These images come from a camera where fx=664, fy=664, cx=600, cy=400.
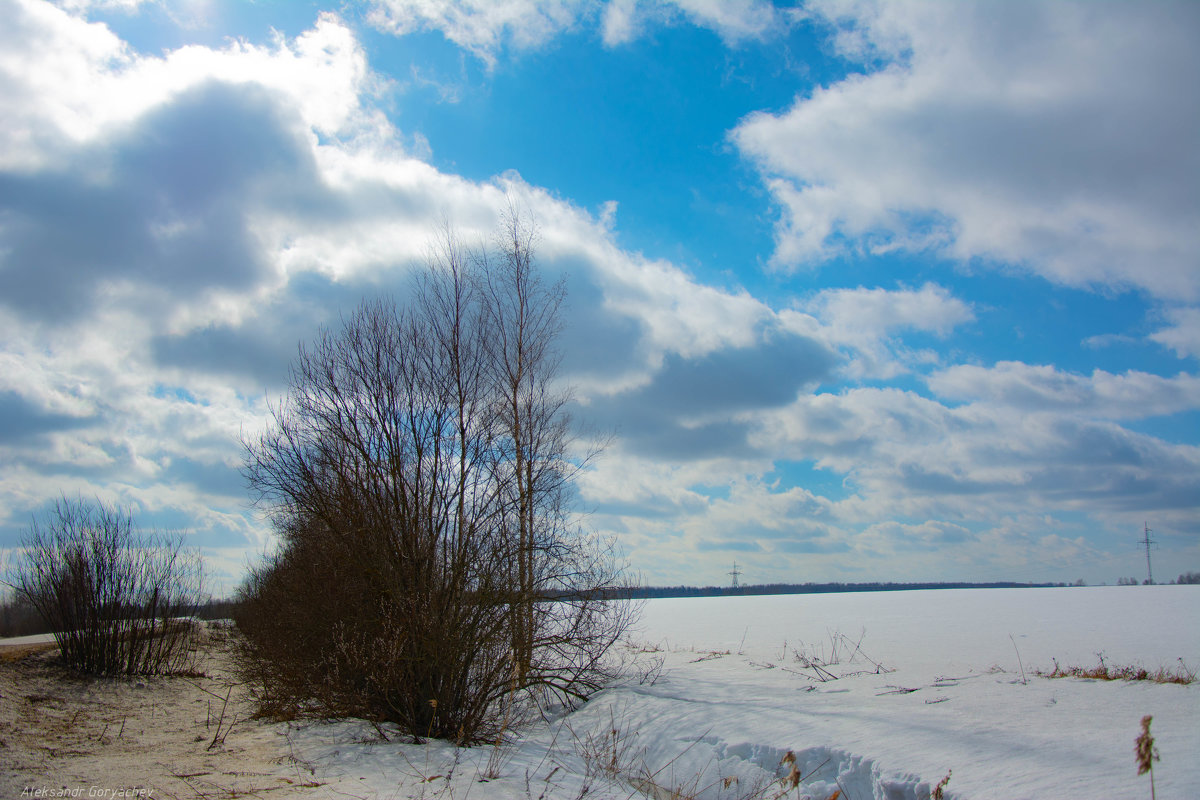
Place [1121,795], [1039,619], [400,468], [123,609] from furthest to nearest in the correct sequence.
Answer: [1039,619] → [123,609] → [400,468] → [1121,795]

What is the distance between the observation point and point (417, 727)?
9.17m

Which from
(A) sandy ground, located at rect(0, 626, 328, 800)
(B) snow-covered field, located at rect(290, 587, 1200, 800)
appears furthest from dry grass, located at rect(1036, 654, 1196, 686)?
(A) sandy ground, located at rect(0, 626, 328, 800)

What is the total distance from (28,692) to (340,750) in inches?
420

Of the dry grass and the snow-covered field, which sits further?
the dry grass

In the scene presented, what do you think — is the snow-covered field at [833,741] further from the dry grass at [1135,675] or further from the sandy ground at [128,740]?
the sandy ground at [128,740]

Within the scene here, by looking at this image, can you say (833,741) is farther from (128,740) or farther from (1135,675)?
(128,740)

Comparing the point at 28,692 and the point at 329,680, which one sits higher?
the point at 329,680

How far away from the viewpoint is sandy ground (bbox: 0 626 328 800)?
6.63 m

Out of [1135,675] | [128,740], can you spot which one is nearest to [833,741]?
[1135,675]

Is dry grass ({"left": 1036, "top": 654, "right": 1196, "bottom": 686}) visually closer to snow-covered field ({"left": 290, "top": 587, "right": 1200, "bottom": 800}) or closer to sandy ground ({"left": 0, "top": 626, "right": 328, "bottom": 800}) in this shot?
snow-covered field ({"left": 290, "top": 587, "right": 1200, "bottom": 800})

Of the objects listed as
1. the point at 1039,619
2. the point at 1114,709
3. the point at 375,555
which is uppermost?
the point at 375,555

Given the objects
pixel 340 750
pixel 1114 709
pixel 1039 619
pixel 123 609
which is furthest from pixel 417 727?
pixel 1039 619

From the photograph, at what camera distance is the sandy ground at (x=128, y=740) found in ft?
21.7

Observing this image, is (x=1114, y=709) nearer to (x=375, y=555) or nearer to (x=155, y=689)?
(x=375, y=555)
